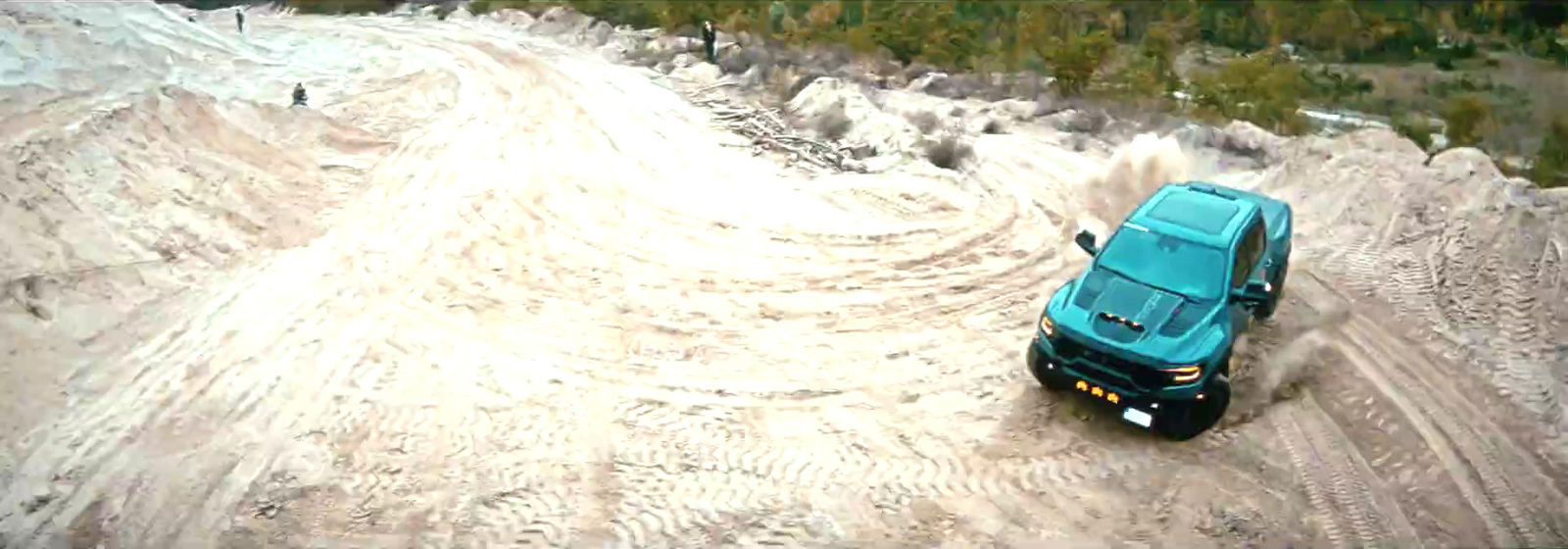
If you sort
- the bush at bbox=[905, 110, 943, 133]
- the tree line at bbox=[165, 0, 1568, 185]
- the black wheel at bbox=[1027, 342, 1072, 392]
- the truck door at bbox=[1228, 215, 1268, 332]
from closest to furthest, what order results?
the black wheel at bbox=[1027, 342, 1072, 392]
the truck door at bbox=[1228, 215, 1268, 332]
the bush at bbox=[905, 110, 943, 133]
the tree line at bbox=[165, 0, 1568, 185]

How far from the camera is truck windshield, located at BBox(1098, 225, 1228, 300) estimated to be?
9.12m

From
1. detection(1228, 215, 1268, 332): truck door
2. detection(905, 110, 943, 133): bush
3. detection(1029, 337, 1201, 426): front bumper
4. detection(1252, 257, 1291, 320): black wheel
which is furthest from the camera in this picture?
detection(905, 110, 943, 133): bush

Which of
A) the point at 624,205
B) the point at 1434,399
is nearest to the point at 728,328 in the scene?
the point at 624,205

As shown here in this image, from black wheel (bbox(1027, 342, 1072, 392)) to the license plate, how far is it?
0.54 m

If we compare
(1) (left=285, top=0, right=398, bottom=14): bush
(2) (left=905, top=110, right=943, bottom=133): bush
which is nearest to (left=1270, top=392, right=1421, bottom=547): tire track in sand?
(2) (left=905, top=110, right=943, bottom=133): bush

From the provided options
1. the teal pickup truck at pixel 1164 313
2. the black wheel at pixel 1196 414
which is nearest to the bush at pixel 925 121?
the teal pickup truck at pixel 1164 313

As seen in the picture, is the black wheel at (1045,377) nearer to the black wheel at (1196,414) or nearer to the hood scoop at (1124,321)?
the hood scoop at (1124,321)

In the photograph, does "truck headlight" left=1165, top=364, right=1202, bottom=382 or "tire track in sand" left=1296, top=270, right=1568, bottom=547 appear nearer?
"tire track in sand" left=1296, top=270, right=1568, bottom=547

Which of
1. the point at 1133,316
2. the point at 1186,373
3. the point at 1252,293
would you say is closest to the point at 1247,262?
the point at 1252,293

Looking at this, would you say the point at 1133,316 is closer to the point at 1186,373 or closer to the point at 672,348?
the point at 1186,373

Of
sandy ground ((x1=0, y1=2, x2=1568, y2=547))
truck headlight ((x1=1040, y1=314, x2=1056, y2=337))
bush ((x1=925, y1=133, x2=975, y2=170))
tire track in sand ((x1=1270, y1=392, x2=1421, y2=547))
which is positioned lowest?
tire track in sand ((x1=1270, y1=392, x2=1421, y2=547))

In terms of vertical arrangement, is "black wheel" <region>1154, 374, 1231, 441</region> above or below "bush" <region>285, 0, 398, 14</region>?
below

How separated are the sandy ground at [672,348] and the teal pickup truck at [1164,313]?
59 centimetres

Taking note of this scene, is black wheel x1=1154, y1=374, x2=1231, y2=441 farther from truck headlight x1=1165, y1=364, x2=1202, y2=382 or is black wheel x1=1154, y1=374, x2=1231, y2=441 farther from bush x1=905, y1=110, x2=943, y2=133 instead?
bush x1=905, y1=110, x2=943, y2=133
